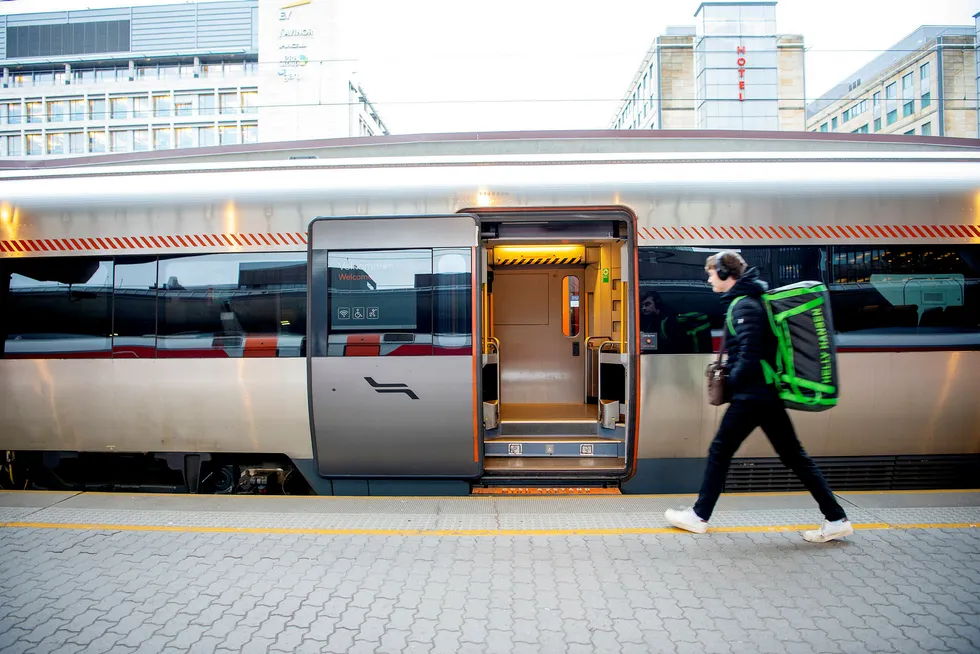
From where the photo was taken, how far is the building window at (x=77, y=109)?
248ft

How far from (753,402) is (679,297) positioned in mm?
1421

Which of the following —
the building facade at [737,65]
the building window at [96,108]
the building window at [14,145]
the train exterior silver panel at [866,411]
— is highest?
the building window at [96,108]

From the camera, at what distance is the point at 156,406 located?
17.0 feet

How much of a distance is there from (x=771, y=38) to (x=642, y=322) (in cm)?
3945

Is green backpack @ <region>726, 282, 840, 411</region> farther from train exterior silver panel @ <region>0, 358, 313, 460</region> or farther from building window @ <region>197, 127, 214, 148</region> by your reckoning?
building window @ <region>197, 127, 214, 148</region>

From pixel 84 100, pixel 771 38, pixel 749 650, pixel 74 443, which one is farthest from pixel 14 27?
pixel 749 650

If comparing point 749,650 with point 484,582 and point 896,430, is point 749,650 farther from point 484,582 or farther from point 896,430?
point 896,430

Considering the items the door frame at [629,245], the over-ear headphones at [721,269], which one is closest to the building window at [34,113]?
the door frame at [629,245]

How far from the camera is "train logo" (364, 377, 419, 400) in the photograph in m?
4.97

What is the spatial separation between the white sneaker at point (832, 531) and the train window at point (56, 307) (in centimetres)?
575

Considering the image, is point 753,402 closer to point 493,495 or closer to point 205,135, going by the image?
point 493,495

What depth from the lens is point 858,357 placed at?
5.00 metres

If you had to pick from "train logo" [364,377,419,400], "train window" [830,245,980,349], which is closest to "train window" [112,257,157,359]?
"train logo" [364,377,419,400]

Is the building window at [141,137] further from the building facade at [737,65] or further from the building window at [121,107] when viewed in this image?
the building facade at [737,65]
